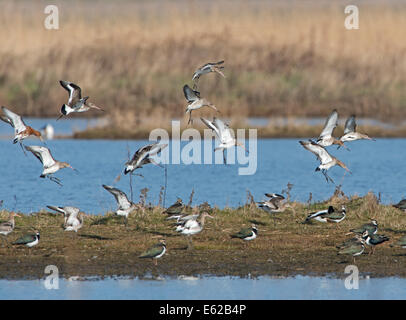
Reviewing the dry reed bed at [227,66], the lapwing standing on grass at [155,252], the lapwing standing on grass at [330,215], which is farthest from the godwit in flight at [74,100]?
the dry reed bed at [227,66]

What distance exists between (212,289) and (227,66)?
72.7ft

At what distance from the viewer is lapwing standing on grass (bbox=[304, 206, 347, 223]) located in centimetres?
1383

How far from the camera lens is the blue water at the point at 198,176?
19297mm

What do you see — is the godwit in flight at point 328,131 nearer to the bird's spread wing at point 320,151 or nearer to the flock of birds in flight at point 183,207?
the flock of birds in flight at point 183,207

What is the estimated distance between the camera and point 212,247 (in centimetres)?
1334

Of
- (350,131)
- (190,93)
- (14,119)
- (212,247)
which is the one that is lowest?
(212,247)

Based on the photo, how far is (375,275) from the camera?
1209cm

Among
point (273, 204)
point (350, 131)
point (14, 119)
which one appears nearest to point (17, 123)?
point (14, 119)

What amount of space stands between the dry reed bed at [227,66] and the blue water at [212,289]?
17834 mm

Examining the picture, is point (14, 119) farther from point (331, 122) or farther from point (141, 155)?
point (331, 122)

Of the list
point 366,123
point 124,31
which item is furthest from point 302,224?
point 124,31

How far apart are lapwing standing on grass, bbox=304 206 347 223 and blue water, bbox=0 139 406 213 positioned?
287 centimetres

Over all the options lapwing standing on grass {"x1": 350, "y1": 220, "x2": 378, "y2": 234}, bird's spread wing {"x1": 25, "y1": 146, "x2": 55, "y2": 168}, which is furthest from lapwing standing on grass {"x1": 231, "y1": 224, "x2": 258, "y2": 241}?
bird's spread wing {"x1": 25, "y1": 146, "x2": 55, "y2": 168}

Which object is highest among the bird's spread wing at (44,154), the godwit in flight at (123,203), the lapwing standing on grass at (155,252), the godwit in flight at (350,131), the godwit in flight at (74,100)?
the godwit in flight at (74,100)
